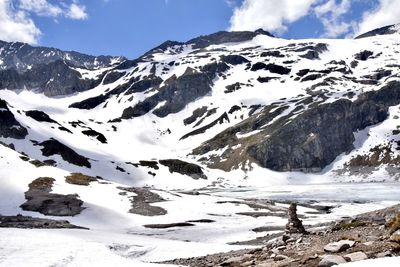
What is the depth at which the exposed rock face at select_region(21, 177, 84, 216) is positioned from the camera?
3132 inches

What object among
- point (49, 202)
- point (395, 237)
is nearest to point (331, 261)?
point (395, 237)

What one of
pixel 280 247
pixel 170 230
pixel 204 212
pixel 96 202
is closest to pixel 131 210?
pixel 96 202

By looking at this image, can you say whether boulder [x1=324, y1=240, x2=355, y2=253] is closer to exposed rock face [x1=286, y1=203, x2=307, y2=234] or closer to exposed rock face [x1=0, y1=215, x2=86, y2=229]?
exposed rock face [x1=286, y1=203, x2=307, y2=234]

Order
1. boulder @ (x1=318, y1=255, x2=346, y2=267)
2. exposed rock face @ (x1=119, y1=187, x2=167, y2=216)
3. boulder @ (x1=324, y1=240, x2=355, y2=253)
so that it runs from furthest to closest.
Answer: exposed rock face @ (x1=119, y1=187, x2=167, y2=216) < boulder @ (x1=324, y1=240, x2=355, y2=253) < boulder @ (x1=318, y1=255, x2=346, y2=267)

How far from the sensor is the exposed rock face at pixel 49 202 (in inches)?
3132

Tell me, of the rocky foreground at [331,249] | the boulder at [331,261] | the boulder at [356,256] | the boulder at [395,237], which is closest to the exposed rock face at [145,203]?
the rocky foreground at [331,249]

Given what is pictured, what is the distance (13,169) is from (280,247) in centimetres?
8726

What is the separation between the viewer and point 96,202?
86.0m

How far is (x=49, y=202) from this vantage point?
83.1m

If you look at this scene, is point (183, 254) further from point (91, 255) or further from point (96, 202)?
point (96, 202)

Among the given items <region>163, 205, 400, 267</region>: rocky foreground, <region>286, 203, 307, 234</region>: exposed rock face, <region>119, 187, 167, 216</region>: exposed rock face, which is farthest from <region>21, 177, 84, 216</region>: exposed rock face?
<region>163, 205, 400, 267</region>: rocky foreground

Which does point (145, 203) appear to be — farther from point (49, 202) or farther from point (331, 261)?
point (331, 261)

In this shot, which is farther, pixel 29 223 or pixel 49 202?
pixel 49 202

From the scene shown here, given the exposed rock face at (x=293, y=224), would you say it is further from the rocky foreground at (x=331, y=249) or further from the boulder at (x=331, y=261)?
the boulder at (x=331, y=261)
